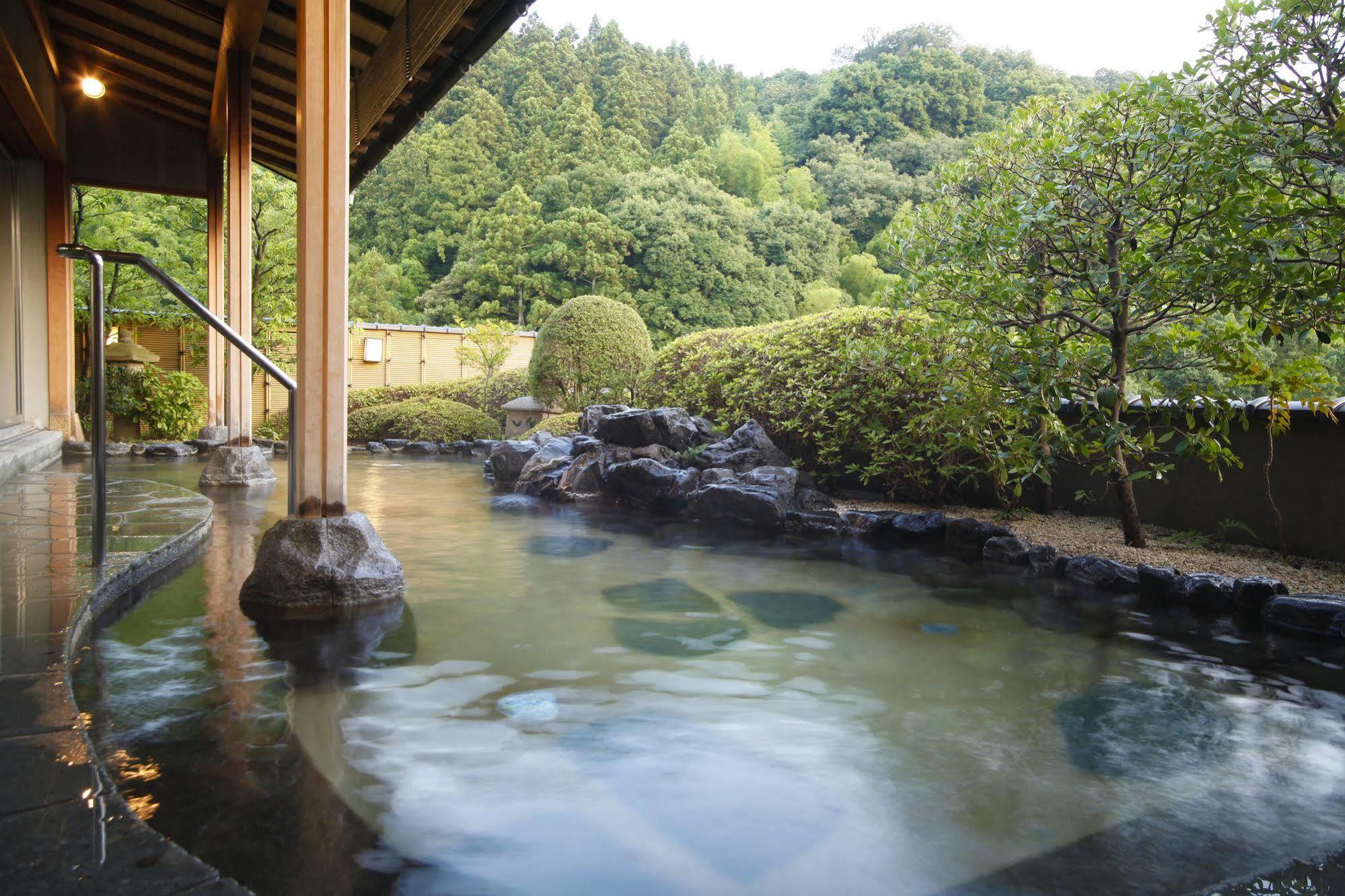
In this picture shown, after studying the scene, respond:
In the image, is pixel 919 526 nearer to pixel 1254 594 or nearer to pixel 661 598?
pixel 1254 594

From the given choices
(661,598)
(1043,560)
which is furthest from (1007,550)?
(661,598)

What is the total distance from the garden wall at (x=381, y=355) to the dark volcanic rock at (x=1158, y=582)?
15.0m

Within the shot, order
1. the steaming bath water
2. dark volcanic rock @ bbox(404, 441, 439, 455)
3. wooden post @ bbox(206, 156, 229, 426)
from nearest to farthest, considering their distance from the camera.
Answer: the steaming bath water
wooden post @ bbox(206, 156, 229, 426)
dark volcanic rock @ bbox(404, 441, 439, 455)

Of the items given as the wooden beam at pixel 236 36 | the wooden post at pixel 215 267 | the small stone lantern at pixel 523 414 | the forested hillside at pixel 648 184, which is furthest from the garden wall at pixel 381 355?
the wooden beam at pixel 236 36

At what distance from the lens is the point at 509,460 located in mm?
10305

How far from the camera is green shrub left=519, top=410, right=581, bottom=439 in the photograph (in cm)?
1268

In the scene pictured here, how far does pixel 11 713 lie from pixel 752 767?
1.88m

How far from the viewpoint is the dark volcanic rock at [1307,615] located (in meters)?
4.22

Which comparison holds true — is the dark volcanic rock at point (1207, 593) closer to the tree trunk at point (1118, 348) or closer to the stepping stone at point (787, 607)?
the tree trunk at point (1118, 348)

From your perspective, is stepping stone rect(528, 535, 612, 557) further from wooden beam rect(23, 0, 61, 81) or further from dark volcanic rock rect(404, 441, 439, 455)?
dark volcanic rock rect(404, 441, 439, 455)

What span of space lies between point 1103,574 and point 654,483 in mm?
4210

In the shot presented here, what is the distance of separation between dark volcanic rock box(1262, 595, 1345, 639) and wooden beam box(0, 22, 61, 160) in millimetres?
7883

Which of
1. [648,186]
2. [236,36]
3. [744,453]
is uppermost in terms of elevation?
[648,186]

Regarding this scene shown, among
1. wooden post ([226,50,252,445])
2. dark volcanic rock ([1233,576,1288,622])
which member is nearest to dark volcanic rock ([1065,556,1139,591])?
dark volcanic rock ([1233,576,1288,622])
